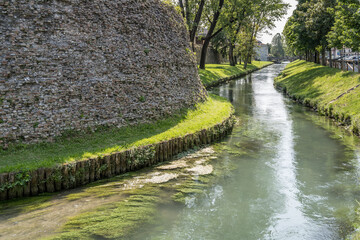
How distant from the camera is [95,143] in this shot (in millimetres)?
11422

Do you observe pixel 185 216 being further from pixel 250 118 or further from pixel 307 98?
pixel 307 98

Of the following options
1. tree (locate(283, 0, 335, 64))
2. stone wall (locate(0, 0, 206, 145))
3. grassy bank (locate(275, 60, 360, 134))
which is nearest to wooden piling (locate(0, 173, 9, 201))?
stone wall (locate(0, 0, 206, 145))

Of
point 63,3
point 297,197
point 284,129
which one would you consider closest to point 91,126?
point 63,3

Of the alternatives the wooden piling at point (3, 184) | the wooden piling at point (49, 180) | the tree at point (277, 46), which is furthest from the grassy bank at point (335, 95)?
the tree at point (277, 46)

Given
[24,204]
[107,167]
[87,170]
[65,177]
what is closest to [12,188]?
[24,204]

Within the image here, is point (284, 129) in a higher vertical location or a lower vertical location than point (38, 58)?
lower

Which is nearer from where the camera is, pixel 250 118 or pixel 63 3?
pixel 63 3

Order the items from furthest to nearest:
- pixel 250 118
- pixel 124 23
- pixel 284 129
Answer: pixel 250 118
pixel 284 129
pixel 124 23

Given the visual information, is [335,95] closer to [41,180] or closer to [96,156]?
[96,156]

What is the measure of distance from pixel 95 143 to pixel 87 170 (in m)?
1.62

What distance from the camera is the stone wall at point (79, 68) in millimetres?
10773

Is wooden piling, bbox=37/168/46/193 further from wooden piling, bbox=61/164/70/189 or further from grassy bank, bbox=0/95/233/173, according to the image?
wooden piling, bbox=61/164/70/189

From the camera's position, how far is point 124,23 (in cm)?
1459

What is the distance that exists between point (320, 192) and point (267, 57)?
15918 cm
